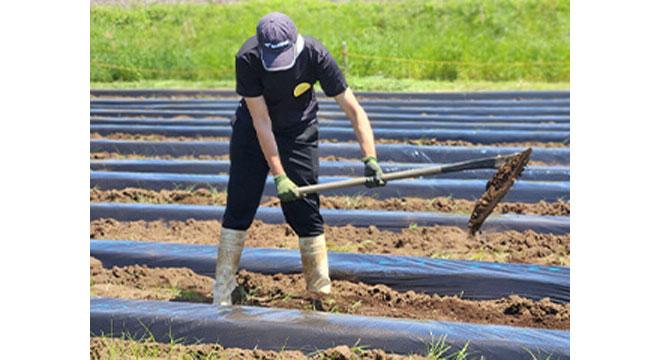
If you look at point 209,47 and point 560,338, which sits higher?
point 209,47

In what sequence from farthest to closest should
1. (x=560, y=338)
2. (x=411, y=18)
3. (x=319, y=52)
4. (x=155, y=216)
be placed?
(x=411, y=18) → (x=155, y=216) → (x=319, y=52) → (x=560, y=338)

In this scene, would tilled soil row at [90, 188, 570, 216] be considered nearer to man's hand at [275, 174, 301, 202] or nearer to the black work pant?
the black work pant

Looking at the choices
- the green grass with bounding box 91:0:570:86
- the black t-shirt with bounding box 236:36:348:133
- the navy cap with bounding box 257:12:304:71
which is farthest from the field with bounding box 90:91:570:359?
the green grass with bounding box 91:0:570:86

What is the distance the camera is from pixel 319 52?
4.09m

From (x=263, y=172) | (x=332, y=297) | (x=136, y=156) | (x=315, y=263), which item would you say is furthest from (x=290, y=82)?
(x=136, y=156)

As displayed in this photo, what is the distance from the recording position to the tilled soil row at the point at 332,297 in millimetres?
4137

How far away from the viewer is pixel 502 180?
15.6 feet

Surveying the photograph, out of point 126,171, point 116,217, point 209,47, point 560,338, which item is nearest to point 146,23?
point 209,47

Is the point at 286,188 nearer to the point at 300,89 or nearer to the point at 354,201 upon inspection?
the point at 300,89

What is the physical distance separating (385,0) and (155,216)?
50.0 ft

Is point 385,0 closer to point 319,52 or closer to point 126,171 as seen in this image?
point 126,171

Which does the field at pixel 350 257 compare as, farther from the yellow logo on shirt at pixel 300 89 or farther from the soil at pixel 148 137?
the yellow logo on shirt at pixel 300 89

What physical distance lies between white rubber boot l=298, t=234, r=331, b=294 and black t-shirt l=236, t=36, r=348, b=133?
1.85 feet

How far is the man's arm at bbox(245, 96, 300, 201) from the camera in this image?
13.2ft
